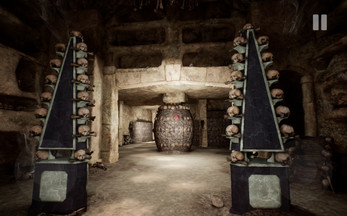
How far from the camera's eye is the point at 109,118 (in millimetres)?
4969

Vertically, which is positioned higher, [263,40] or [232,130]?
[263,40]

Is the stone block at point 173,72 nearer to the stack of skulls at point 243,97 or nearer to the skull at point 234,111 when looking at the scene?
the stack of skulls at point 243,97

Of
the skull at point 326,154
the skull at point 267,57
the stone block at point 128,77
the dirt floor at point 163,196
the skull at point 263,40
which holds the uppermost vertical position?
the stone block at point 128,77

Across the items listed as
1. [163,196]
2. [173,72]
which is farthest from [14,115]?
[173,72]

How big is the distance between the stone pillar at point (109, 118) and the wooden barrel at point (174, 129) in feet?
6.07

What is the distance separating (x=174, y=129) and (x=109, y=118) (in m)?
2.38

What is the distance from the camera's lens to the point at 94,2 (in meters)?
4.88

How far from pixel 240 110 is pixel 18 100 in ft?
16.1

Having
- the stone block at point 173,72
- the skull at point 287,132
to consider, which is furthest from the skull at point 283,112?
the stone block at point 173,72

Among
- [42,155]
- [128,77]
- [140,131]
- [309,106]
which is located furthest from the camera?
[140,131]

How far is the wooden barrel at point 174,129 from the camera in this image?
6.33 meters

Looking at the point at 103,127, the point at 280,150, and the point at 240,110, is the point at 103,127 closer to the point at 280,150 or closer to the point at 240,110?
the point at 240,110

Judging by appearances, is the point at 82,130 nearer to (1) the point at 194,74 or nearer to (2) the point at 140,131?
(1) the point at 194,74

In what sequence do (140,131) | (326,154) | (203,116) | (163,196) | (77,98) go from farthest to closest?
(140,131) < (203,116) < (326,154) < (163,196) < (77,98)
